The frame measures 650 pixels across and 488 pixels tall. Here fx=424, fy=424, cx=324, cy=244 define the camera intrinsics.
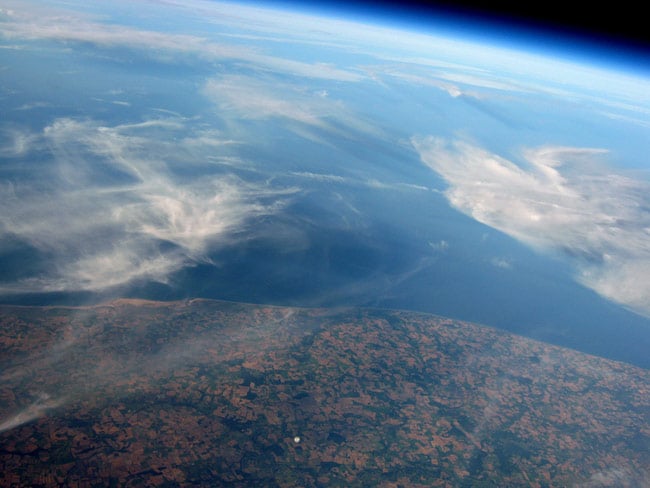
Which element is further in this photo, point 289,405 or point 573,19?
point 289,405

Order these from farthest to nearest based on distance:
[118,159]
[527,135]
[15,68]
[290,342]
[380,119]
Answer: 1. [527,135]
2. [380,119]
3. [15,68]
4. [118,159]
5. [290,342]

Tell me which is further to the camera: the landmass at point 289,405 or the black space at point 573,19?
the landmass at point 289,405

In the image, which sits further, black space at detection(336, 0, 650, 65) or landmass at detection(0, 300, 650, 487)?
landmass at detection(0, 300, 650, 487)

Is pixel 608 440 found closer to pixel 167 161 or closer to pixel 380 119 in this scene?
pixel 167 161

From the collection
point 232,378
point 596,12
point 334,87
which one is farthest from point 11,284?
point 334,87

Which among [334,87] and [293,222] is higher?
[334,87]

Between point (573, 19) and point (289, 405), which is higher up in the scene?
point (573, 19)

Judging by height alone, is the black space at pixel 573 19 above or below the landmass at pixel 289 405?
above

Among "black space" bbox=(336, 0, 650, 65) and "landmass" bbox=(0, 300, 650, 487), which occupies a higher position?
"black space" bbox=(336, 0, 650, 65)
